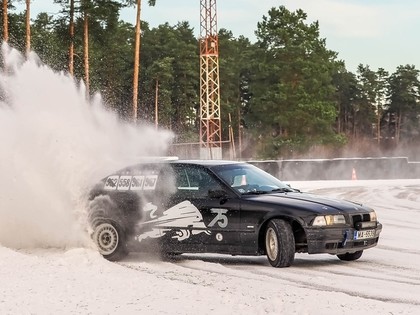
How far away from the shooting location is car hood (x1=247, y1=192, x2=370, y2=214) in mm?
9883

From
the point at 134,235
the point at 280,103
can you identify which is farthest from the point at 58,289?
the point at 280,103

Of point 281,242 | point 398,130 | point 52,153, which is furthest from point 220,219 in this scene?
point 398,130

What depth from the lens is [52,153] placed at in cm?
1225

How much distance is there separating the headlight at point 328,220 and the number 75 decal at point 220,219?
1.25 m

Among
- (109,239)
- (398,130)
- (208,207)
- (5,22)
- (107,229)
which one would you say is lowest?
(109,239)

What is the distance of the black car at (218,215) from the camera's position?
9836mm

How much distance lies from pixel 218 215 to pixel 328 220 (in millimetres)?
1497

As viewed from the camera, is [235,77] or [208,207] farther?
[235,77]

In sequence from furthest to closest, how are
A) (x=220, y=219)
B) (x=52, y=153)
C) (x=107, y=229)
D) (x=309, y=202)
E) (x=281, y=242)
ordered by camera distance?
(x=52, y=153)
(x=107, y=229)
(x=220, y=219)
(x=309, y=202)
(x=281, y=242)

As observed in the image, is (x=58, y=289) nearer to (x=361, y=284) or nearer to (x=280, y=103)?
(x=361, y=284)

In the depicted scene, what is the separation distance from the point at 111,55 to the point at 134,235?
8117 cm

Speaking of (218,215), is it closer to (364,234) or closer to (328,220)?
(328,220)

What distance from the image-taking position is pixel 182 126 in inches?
3878

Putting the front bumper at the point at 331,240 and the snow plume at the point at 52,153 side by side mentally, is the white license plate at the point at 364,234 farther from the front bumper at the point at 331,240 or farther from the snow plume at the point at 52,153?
the snow plume at the point at 52,153
